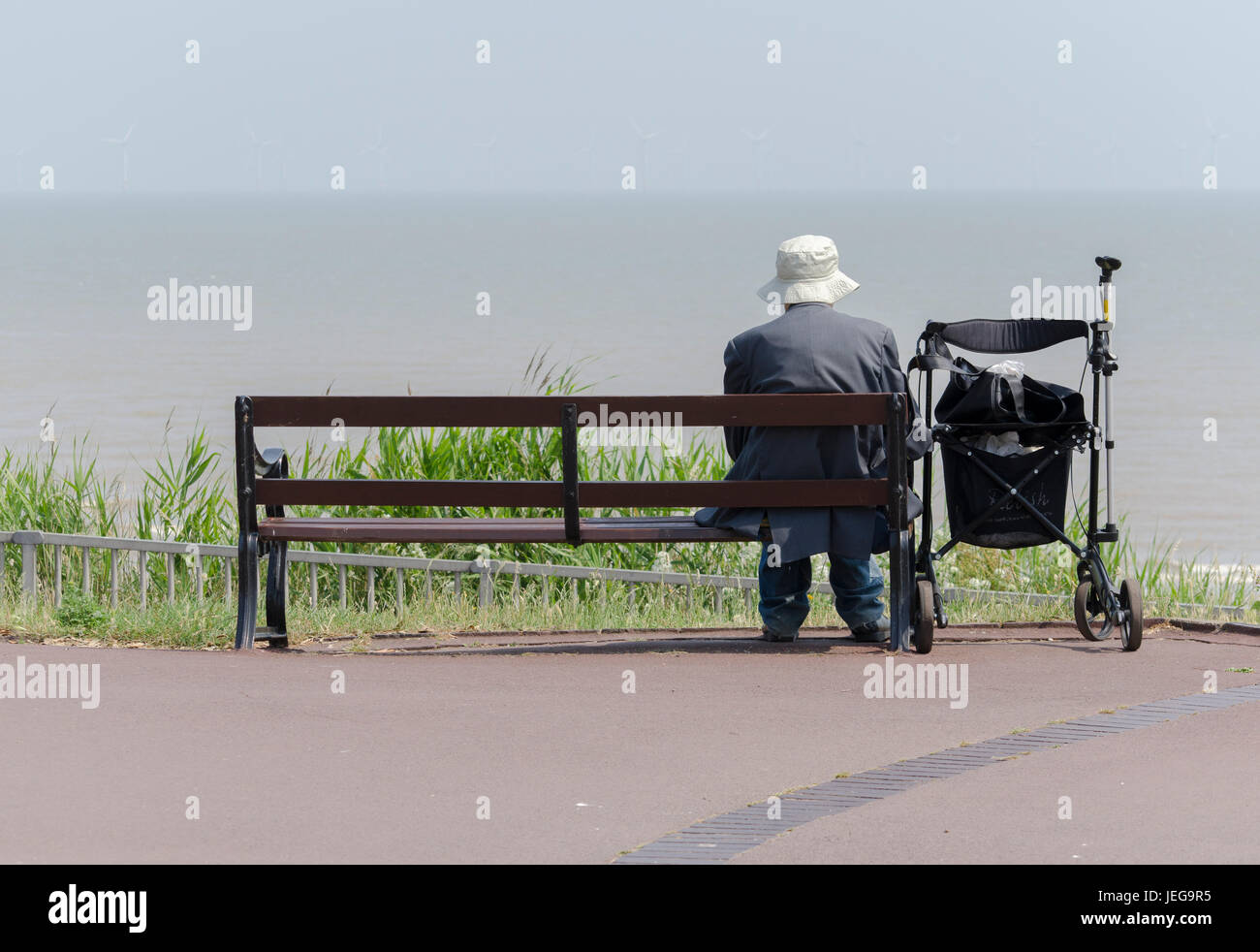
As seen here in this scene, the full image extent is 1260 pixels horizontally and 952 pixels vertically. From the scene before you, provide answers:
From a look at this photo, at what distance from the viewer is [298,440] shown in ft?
68.1

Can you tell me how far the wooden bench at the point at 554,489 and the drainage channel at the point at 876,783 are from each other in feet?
4.74

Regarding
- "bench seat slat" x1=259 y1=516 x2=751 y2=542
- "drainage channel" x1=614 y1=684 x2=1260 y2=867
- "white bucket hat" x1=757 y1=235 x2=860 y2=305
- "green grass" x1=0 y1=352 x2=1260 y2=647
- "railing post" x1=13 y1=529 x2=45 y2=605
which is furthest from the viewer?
"railing post" x1=13 y1=529 x2=45 y2=605

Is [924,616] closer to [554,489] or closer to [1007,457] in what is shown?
[1007,457]

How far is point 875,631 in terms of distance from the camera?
804 centimetres

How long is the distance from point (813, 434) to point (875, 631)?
35.2 inches

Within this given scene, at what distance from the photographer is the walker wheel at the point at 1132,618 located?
7660mm

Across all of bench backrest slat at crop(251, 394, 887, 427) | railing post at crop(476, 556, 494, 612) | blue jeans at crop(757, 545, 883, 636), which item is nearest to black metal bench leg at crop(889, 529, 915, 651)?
blue jeans at crop(757, 545, 883, 636)

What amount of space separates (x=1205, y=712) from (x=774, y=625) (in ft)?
6.86

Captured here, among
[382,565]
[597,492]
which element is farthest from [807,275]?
[382,565]

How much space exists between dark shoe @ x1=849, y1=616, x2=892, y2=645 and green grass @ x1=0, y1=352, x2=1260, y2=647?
0.89 metres

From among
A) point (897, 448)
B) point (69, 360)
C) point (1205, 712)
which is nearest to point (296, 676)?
point (897, 448)

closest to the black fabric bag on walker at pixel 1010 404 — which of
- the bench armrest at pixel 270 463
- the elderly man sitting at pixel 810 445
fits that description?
the elderly man sitting at pixel 810 445

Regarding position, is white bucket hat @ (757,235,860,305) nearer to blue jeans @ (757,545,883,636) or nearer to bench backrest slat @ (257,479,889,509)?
bench backrest slat @ (257,479,889,509)

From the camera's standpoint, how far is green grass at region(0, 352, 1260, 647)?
8.53 metres
